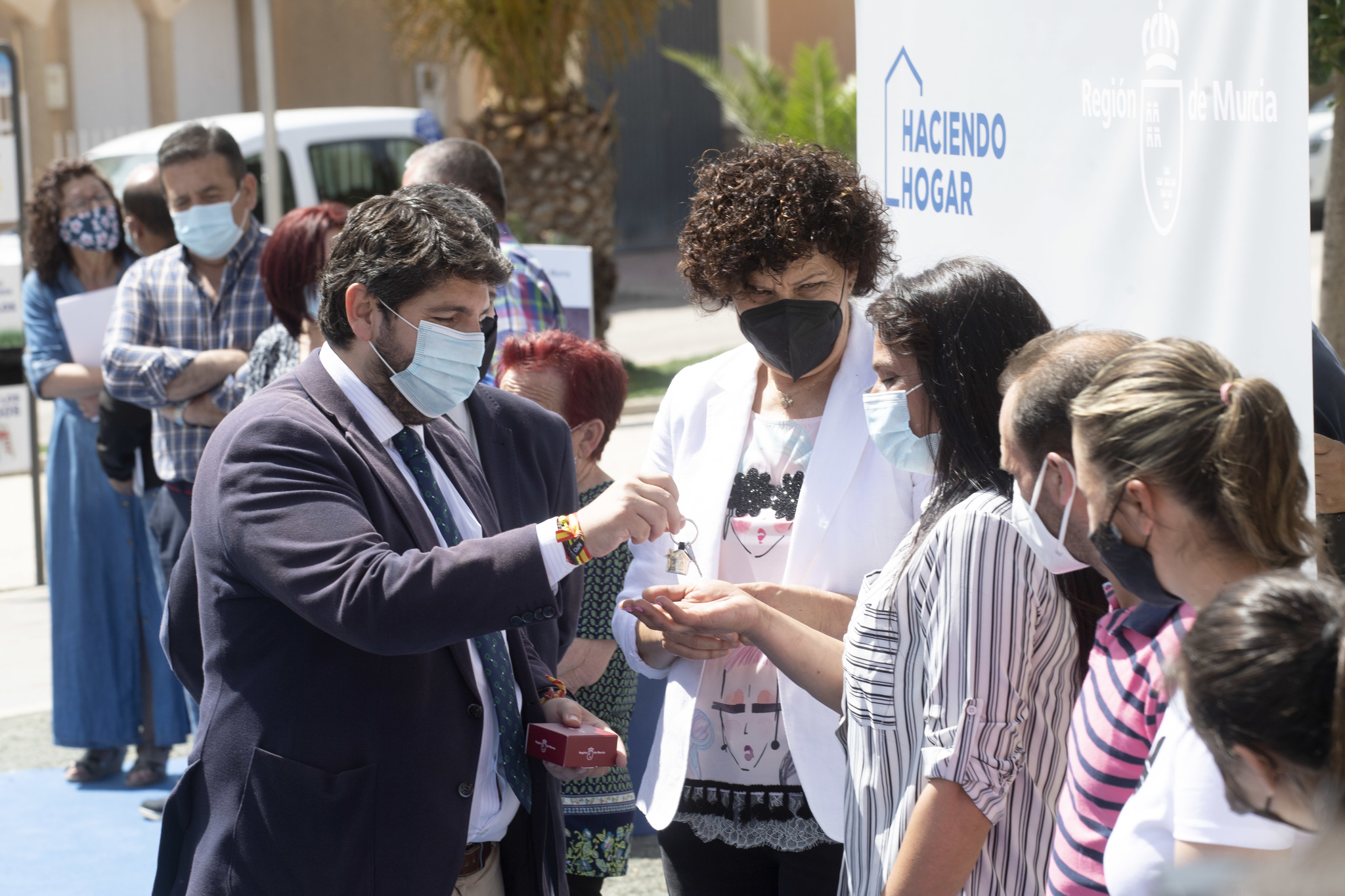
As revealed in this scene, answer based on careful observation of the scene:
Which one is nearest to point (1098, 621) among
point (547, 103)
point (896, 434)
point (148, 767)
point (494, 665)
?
point (896, 434)

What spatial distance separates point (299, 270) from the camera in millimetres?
3572

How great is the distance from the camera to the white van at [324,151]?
378 inches

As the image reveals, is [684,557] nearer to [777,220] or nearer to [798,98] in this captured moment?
[777,220]

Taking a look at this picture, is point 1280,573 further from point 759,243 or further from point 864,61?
point 864,61

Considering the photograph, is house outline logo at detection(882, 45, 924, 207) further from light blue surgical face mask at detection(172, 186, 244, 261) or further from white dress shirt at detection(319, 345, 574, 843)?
light blue surgical face mask at detection(172, 186, 244, 261)

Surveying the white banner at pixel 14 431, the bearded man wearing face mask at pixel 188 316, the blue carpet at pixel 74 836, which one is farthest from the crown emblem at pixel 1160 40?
the white banner at pixel 14 431

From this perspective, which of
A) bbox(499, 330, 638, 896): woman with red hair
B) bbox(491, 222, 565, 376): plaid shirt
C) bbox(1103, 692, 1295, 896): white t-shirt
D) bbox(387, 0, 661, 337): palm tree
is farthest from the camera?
bbox(387, 0, 661, 337): palm tree

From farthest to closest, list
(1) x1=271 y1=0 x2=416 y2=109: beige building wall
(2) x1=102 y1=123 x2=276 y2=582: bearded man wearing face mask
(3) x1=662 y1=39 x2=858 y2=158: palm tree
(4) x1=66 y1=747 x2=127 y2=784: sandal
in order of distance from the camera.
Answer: (1) x1=271 y1=0 x2=416 y2=109: beige building wall
(3) x1=662 y1=39 x2=858 y2=158: palm tree
(4) x1=66 y1=747 x2=127 y2=784: sandal
(2) x1=102 y1=123 x2=276 y2=582: bearded man wearing face mask

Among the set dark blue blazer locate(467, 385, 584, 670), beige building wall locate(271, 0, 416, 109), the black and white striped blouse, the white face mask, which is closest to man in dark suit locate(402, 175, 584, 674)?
dark blue blazer locate(467, 385, 584, 670)

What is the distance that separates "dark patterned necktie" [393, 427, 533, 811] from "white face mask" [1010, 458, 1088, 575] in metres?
0.87

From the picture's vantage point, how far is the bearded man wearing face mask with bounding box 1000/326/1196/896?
1.50 meters

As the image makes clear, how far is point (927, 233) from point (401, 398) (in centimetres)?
162

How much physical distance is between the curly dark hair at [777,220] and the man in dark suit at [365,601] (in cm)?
63

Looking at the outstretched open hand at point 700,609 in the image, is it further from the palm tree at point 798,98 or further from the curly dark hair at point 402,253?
the palm tree at point 798,98
